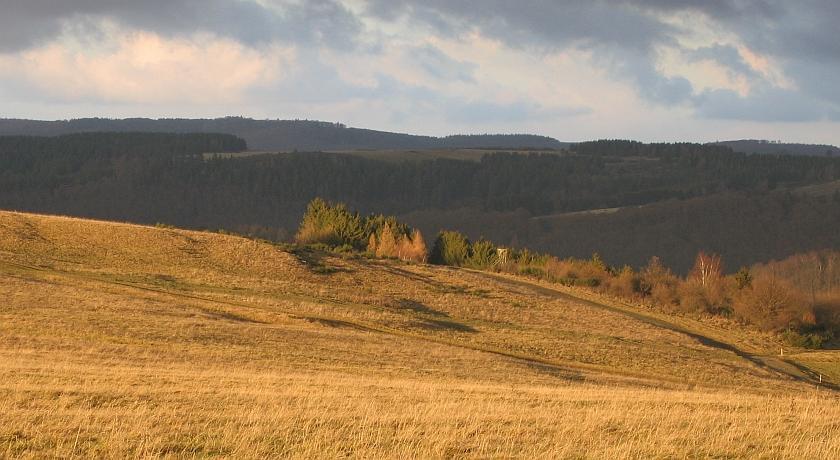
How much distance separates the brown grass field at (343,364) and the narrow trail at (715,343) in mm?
364

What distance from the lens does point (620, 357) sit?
135 feet

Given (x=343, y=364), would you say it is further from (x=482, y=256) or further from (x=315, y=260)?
(x=482, y=256)

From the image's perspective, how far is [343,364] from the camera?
29250mm

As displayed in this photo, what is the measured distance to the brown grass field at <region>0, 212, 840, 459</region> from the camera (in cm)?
1438

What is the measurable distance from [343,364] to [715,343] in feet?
112

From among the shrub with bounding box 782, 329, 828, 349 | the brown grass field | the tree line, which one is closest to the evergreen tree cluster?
the tree line

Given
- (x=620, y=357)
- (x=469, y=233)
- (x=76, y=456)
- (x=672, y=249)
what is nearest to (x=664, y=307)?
(x=620, y=357)

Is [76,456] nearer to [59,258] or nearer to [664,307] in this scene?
[59,258]

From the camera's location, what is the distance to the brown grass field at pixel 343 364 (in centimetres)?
1438

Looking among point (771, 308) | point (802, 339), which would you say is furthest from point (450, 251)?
point (802, 339)

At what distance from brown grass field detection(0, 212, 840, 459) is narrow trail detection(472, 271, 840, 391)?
0.36 metres

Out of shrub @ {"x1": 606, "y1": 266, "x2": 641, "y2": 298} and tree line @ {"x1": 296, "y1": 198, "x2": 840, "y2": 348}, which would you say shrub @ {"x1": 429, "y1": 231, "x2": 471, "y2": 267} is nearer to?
tree line @ {"x1": 296, "y1": 198, "x2": 840, "y2": 348}

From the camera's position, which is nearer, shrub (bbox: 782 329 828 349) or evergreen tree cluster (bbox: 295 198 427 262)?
shrub (bbox: 782 329 828 349)

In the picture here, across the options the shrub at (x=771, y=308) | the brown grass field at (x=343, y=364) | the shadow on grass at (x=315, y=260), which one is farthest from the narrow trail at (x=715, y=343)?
the shadow on grass at (x=315, y=260)
